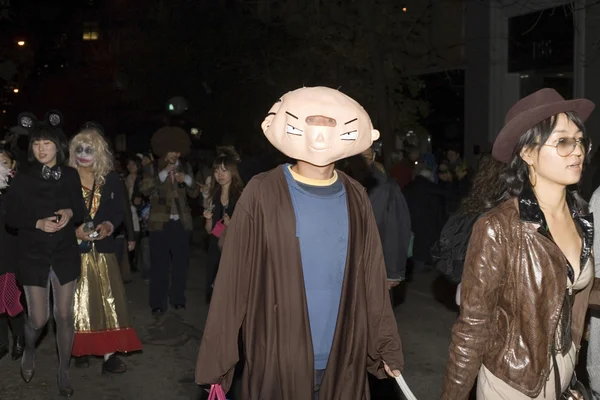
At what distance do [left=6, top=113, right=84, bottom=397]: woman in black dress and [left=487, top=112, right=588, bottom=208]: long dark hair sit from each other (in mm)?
3804

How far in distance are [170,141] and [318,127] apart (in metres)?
6.06

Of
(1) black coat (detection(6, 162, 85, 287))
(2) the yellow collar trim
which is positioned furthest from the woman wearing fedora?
(1) black coat (detection(6, 162, 85, 287))

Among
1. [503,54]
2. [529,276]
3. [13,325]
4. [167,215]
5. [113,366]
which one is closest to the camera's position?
[529,276]

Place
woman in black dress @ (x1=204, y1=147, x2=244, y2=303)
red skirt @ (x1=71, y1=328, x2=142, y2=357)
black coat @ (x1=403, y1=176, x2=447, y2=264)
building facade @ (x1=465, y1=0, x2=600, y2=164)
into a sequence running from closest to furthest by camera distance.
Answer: red skirt @ (x1=71, y1=328, x2=142, y2=357) < woman in black dress @ (x1=204, y1=147, x2=244, y2=303) < black coat @ (x1=403, y1=176, x2=447, y2=264) < building facade @ (x1=465, y1=0, x2=600, y2=164)

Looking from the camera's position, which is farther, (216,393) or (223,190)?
(223,190)

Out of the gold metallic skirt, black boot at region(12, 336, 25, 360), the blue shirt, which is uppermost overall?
the blue shirt

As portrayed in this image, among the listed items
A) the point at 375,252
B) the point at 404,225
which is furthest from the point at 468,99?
the point at 375,252

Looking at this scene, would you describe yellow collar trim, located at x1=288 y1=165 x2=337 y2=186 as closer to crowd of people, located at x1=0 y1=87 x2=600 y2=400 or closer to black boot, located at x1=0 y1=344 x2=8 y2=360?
crowd of people, located at x1=0 y1=87 x2=600 y2=400

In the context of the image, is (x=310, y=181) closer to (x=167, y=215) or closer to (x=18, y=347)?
(x=18, y=347)

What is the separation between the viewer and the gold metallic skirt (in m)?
7.14

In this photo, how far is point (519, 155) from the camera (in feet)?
12.2

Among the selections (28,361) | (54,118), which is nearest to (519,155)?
(54,118)

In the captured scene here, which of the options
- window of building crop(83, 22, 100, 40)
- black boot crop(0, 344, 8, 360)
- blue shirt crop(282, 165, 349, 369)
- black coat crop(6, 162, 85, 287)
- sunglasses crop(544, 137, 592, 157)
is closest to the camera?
sunglasses crop(544, 137, 592, 157)

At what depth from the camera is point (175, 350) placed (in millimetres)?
8344
